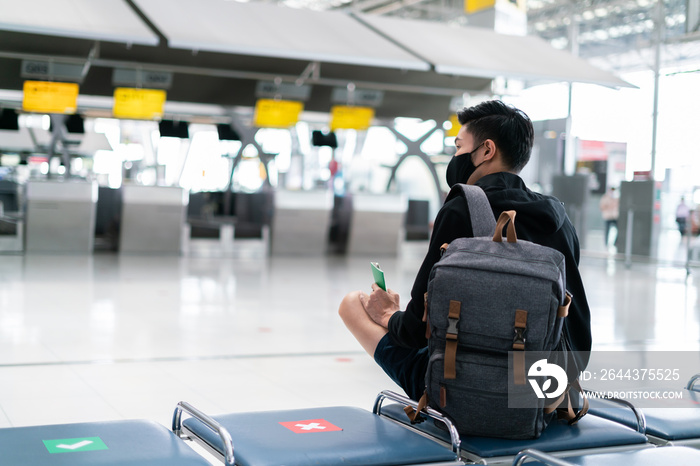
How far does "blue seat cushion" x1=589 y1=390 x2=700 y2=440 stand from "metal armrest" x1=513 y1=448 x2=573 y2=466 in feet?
1.73

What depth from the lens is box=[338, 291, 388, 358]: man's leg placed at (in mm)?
1994

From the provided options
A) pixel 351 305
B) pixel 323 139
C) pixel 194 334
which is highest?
pixel 323 139

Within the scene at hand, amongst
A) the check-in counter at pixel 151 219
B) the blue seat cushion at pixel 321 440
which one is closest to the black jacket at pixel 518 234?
the blue seat cushion at pixel 321 440

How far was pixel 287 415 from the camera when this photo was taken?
1842 millimetres

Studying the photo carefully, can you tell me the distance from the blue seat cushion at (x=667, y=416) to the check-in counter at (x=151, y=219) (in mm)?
9431

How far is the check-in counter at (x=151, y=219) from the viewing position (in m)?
10.8

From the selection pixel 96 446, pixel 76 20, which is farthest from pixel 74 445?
pixel 76 20

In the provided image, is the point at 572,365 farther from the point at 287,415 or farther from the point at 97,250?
the point at 97,250

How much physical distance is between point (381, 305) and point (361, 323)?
0.08 m

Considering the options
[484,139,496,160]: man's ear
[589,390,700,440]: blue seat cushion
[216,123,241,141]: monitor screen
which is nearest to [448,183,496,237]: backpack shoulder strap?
[484,139,496,160]: man's ear

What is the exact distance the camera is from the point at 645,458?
157cm

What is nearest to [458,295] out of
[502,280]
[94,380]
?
[502,280]

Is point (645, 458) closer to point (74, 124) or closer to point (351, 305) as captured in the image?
point (351, 305)

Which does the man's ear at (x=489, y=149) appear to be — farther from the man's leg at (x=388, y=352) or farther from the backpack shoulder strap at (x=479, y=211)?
the man's leg at (x=388, y=352)
